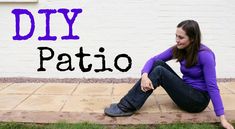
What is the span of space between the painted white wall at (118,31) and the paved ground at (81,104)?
1.46 ft

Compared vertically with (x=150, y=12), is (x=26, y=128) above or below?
below

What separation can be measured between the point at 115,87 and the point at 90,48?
909mm

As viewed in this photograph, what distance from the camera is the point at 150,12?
649 centimetres

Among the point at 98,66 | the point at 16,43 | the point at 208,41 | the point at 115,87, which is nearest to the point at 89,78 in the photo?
the point at 98,66

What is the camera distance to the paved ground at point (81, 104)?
446 centimetres

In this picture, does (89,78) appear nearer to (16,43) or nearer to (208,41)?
(16,43)

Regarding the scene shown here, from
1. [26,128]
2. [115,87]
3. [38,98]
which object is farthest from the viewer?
[115,87]

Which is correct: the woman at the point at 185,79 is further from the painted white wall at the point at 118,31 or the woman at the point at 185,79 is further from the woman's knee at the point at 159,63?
the painted white wall at the point at 118,31

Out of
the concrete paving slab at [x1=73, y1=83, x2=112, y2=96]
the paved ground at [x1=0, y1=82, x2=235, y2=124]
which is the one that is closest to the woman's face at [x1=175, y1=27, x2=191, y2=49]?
the paved ground at [x1=0, y1=82, x2=235, y2=124]

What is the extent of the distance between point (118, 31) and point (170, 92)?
7.45 ft

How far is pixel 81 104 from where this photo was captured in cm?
507

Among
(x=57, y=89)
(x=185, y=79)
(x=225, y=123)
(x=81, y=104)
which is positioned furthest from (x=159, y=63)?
(x=57, y=89)

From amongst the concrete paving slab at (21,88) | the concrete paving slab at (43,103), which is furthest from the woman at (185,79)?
the concrete paving slab at (21,88)

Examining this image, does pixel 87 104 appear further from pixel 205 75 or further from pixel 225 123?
pixel 225 123
